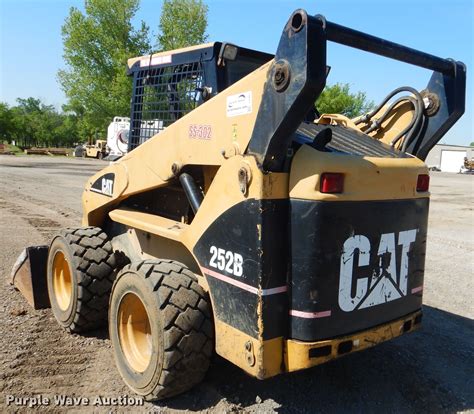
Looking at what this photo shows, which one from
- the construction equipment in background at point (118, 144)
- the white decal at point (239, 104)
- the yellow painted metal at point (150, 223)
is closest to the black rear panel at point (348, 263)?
the white decal at point (239, 104)

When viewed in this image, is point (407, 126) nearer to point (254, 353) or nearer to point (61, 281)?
point (254, 353)

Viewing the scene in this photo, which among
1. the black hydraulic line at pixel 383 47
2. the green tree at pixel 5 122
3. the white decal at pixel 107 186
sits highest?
the green tree at pixel 5 122

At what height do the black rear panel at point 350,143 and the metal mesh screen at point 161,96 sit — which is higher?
the metal mesh screen at point 161,96

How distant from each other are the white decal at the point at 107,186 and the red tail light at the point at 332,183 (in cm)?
216

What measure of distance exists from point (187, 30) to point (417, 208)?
1314 inches

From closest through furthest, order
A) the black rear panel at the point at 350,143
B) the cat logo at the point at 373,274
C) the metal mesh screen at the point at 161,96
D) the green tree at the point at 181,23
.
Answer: the cat logo at the point at 373,274 < the black rear panel at the point at 350,143 < the metal mesh screen at the point at 161,96 < the green tree at the point at 181,23

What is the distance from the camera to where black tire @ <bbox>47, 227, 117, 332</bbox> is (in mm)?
3680

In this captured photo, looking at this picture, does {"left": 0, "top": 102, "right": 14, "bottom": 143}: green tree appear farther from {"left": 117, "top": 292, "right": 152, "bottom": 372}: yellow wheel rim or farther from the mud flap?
{"left": 117, "top": 292, "right": 152, "bottom": 372}: yellow wheel rim

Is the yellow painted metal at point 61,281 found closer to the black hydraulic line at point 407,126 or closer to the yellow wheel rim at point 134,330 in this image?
the yellow wheel rim at point 134,330

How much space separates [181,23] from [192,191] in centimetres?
3309

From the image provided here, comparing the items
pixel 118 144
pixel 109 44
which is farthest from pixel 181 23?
pixel 118 144

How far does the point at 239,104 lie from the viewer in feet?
8.55

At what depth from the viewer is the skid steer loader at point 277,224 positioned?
7.81 ft

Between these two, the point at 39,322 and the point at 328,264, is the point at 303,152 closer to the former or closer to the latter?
the point at 328,264
